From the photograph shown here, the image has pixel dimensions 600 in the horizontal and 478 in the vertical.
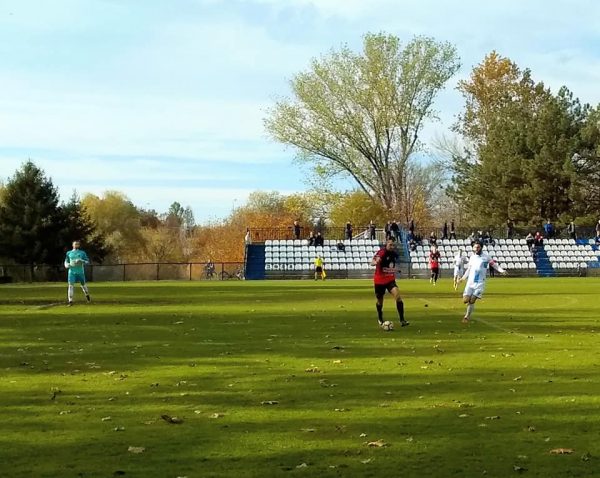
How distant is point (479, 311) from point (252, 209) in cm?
8093

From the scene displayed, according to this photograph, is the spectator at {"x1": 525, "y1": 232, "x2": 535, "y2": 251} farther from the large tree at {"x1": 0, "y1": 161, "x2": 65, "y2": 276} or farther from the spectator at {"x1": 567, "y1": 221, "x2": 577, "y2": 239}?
the large tree at {"x1": 0, "y1": 161, "x2": 65, "y2": 276}

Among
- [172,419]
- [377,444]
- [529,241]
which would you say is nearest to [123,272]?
[529,241]

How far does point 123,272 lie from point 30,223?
7.19 metres

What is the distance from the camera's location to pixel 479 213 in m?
79.6

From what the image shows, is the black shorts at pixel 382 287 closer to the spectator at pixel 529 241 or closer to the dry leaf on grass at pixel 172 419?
the dry leaf on grass at pixel 172 419

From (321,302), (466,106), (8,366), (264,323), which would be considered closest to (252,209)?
(466,106)

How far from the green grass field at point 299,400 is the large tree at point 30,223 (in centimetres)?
4499

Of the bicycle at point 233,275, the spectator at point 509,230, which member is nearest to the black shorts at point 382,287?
the bicycle at point 233,275

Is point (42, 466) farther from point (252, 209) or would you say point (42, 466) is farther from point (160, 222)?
point (160, 222)

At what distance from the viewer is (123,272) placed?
65188 millimetres

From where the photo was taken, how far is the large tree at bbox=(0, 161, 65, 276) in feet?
211

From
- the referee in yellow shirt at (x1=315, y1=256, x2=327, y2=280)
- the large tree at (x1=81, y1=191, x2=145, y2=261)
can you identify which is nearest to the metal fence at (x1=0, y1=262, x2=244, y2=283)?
the referee in yellow shirt at (x1=315, y1=256, x2=327, y2=280)

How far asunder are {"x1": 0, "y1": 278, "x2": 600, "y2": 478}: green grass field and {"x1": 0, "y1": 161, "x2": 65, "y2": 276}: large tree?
A: 45.0 m

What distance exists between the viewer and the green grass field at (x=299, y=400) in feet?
24.6
